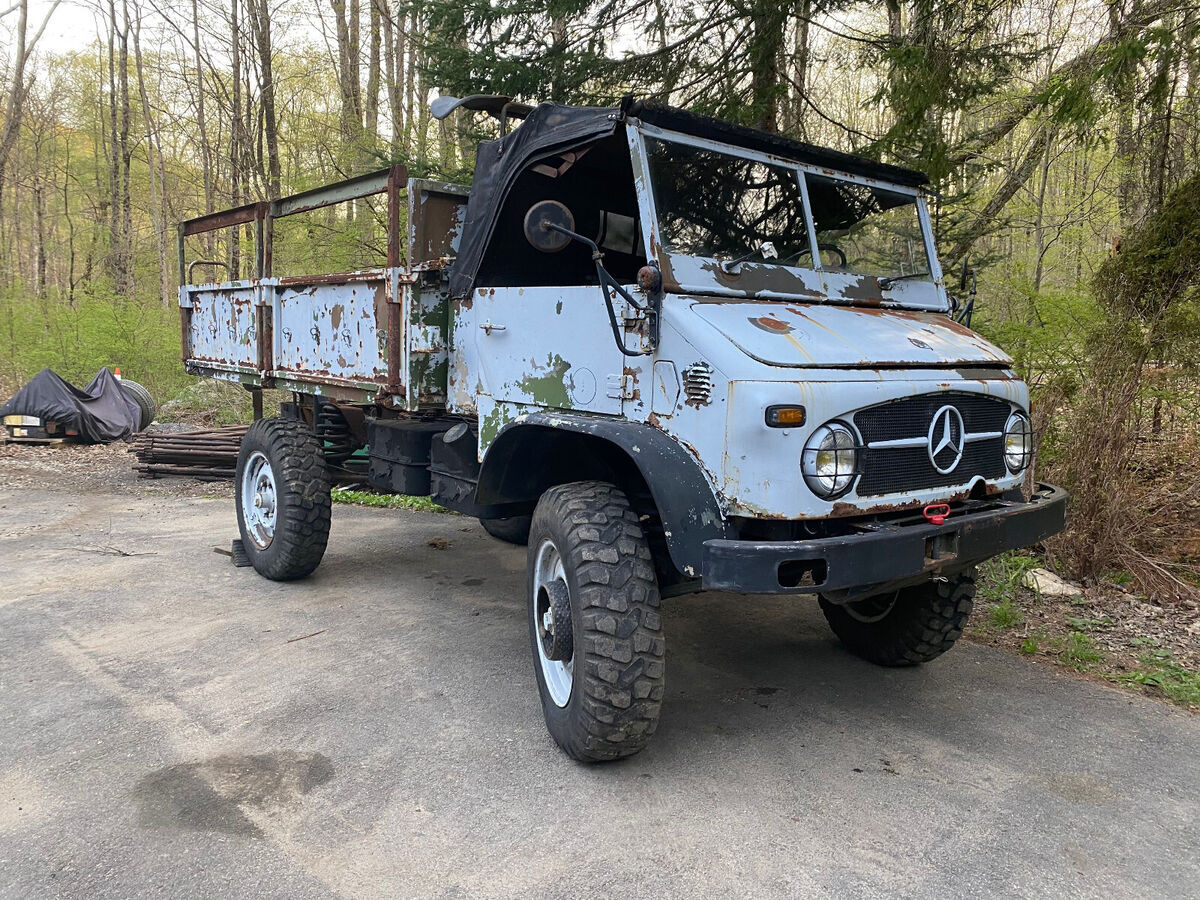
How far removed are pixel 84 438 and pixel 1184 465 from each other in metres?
12.8

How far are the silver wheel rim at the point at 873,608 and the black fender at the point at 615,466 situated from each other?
159cm

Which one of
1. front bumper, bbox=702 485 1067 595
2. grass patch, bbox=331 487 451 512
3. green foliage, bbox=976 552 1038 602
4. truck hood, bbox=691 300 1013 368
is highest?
truck hood, bbox=691 300 1013 368

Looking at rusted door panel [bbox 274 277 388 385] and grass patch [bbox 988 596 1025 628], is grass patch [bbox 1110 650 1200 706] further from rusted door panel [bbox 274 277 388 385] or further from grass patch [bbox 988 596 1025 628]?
rusted door panel [bbox 274 277 388 385]

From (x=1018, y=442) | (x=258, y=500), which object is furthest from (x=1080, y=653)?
(x=258, y=500)

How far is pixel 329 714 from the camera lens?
3816 millimetres

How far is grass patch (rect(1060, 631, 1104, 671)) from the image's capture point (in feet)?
14.9

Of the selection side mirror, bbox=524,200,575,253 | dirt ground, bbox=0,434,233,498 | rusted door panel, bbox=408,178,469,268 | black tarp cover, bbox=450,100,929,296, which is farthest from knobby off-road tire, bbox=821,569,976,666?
dirt ground, bbox=0,434,233,498

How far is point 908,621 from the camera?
4203 mm

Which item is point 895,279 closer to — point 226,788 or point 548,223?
point 548,223

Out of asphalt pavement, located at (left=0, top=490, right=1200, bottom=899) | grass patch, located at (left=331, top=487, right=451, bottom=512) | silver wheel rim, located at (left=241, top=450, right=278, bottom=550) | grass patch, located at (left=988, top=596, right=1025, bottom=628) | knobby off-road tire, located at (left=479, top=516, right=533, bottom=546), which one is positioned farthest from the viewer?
grass patch, located at (left=331, top=487, right=451, bottom=512)

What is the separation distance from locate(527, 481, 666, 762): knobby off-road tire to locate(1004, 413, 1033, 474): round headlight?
1548mm

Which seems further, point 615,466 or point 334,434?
point 334,434

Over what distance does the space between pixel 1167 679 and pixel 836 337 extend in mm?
2736

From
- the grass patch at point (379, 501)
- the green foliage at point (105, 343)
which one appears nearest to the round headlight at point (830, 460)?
the grass patch at point (379, 501)
